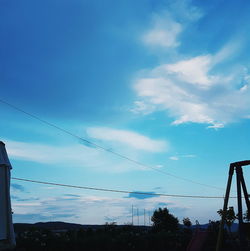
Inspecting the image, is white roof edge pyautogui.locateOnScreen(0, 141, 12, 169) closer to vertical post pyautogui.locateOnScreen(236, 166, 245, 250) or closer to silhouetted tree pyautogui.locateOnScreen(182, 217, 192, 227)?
vertical post pyautogui.locateOnScreen(236, 166, 245, 250)

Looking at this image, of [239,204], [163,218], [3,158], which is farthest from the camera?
[163,218]

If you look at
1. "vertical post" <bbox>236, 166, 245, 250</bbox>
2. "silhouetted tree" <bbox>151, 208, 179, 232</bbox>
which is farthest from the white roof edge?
"silhouetted tree" <bbox>151, 208, 179, 232</bbox>

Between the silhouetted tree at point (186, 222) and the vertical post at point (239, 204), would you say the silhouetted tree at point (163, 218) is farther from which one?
the vertical post at point (239, 204)

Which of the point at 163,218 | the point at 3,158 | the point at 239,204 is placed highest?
the point at 163,218

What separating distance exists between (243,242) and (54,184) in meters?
9.92

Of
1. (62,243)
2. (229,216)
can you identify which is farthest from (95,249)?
(229,216)

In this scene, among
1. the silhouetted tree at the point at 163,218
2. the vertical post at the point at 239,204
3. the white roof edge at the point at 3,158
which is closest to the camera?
the white roof edge at the point at 3,158

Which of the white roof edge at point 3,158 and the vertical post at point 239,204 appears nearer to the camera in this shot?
the white roof edge at point 3,158

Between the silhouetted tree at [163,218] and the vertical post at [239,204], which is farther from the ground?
the silhouetted tree at [163,218]

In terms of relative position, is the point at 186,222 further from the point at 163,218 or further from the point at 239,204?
the point at 239,204

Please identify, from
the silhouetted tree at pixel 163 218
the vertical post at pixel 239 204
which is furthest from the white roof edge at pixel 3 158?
the silhouetted tree at pixel 163 218

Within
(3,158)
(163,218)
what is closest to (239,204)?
(3,158)

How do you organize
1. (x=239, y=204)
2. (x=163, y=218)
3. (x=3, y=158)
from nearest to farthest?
(x=3, y=158), (x=239, y=204), (x=163, y=218)

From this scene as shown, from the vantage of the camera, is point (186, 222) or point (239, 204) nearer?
point (239, 204)
